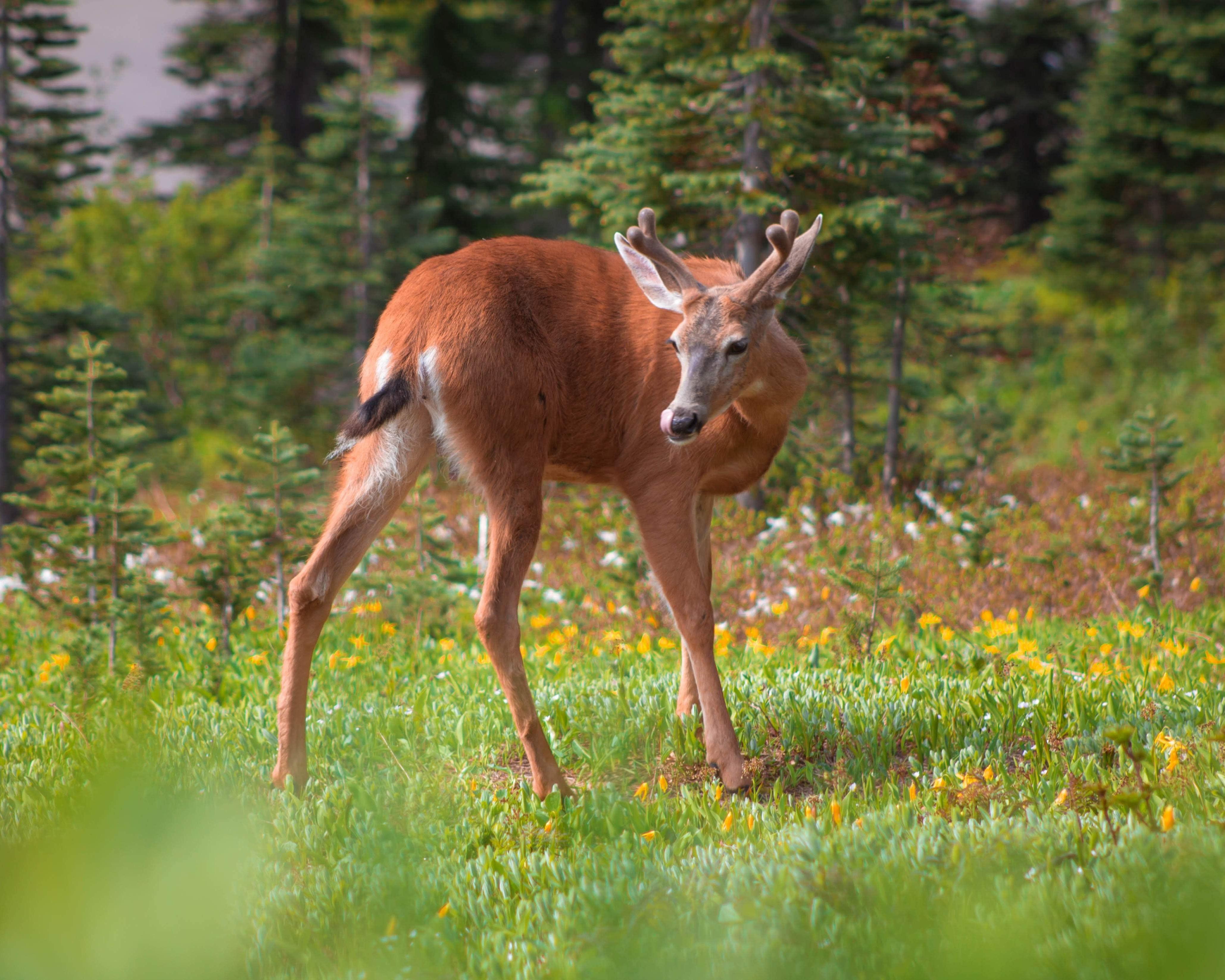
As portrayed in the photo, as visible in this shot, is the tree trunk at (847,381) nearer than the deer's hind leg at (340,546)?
No

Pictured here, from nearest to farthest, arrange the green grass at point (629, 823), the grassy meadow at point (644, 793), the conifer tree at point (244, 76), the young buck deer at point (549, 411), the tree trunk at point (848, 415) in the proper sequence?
the green grass at point (629, 823), the grassy meadow at point (644, 793), the young buck deer at point (549, 411), the tree trunk at point (848, 415), the conifer tree at point (244, 76)

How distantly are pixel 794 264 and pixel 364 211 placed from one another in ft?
36.2

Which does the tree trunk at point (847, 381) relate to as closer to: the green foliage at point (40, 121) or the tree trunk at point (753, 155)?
the tree trunk at point (753, 155)

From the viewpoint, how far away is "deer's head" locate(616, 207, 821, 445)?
417 cm

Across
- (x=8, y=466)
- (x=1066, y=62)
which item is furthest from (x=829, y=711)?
(x=1066, y=62)

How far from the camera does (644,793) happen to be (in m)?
3.92

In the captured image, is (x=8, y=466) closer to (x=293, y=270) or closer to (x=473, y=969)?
(x=293, y=270)

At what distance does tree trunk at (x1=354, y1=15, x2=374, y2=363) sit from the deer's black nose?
1060 cm

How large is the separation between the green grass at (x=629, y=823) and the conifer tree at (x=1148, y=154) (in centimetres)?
1903

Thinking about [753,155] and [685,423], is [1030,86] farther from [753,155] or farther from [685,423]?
[685,423]

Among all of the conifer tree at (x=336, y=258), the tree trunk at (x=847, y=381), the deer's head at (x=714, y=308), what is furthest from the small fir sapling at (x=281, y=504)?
the conifer tree at (x=336, y=258)

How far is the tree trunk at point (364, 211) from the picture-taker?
14.1m

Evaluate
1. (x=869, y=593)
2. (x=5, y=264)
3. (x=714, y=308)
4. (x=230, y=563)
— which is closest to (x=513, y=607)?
(x=714, y=308)

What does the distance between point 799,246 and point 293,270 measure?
38.4ft
